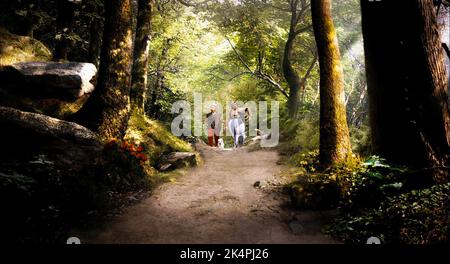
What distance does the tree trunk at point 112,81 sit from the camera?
24.8 feet

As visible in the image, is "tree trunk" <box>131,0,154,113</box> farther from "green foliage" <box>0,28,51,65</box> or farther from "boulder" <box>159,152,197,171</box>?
"green foliage" <box>0,28,51,65</box>

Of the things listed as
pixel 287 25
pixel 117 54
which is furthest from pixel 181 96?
pixel 117 54

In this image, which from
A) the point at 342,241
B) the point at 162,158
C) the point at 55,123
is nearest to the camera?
the point at 342,241

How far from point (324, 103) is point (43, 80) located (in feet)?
24.8

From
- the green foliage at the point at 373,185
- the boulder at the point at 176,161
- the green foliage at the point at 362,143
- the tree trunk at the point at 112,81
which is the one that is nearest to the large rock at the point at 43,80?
the tree trunk at the point at 112,81

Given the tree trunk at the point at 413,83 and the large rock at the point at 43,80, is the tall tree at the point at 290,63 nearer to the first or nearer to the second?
the large rock at the point at 43,80

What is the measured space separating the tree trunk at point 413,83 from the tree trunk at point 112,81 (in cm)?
609

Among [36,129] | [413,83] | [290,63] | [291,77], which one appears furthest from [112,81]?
[290,63]

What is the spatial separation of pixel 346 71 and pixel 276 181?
17193 mm

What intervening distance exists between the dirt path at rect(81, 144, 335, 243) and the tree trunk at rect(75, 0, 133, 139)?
2.25 meters

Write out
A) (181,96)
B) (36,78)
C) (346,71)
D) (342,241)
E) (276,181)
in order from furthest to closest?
1. (346,71)
2. (181,96)
3. (36,78)
4. (276,181)
5. (342,241)

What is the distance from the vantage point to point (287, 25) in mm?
17703
